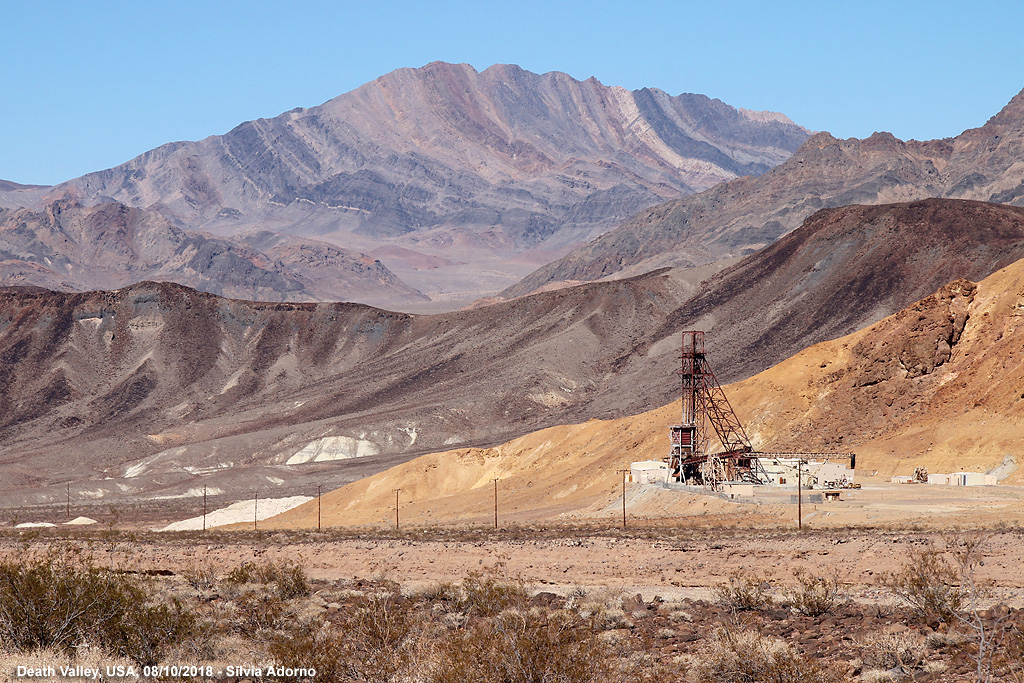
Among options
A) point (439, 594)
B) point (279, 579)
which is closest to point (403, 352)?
point (279, 579)

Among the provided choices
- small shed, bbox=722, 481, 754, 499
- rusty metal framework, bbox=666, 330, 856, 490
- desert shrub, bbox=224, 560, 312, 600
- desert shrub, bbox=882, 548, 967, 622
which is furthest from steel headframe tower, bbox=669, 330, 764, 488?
desert shrub, bbox=882, 548, 967, 622

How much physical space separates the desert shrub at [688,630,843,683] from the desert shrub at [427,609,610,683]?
1.61 m

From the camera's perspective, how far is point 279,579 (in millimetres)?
26078

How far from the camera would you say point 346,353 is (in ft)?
548

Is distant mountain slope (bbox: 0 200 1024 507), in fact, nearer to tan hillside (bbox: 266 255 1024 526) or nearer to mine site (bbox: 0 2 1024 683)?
mine site (bbox: 0 2 1024 683)

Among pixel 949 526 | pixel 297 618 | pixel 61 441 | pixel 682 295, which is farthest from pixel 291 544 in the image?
pixel 682 295

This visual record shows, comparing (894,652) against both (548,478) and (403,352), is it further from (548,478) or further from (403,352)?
(403,352)

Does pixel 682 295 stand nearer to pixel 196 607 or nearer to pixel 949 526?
pixel 949 526

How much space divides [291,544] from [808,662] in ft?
94.9

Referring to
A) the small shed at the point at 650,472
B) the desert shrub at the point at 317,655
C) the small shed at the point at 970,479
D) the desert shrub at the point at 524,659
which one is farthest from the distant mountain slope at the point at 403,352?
the desert shrub at the point at 524,659

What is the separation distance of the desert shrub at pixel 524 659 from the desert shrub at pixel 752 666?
5.29ft

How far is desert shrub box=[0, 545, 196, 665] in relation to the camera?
17609 millimetres

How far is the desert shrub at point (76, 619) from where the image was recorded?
57.8 feet

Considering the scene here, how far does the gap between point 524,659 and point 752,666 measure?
3307 mm
